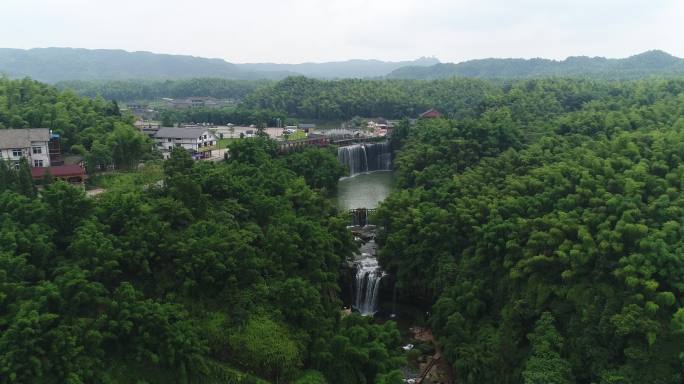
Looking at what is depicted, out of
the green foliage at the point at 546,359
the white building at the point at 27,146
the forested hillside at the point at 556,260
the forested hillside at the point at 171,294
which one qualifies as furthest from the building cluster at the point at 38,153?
the green foliage at the point at 546,359

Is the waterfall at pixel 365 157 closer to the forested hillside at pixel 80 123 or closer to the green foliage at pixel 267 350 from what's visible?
the forested hillside at pixel 80 123

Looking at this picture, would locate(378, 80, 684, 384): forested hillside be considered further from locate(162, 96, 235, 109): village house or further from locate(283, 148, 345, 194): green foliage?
locate(162, 96, 235, 109): village house

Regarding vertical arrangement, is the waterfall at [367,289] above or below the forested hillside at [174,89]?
below

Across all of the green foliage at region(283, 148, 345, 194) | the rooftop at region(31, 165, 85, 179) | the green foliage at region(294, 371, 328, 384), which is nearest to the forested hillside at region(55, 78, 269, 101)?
the green foliage at region(283, 148, 345, 194)

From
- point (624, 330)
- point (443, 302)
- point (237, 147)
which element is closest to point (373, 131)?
point (237, 147)

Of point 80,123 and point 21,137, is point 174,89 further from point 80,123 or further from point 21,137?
point 21,137

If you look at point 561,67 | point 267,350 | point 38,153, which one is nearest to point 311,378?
point 267,350

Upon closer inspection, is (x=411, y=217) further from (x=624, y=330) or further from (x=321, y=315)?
(x=624, y=330)
